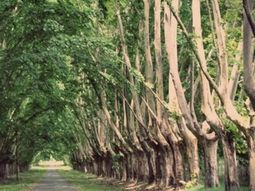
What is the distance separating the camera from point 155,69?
2791 cm

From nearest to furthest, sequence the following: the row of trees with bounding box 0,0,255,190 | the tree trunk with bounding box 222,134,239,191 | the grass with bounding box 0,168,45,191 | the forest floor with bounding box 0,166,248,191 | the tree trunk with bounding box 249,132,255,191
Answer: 1. the tree trunk with bounding box 249,132,255,191
2. the row of trees with bounding box 0,0,255,190
3. the tree trunk with bounding box 222,134,239,191
4. the forest floor with bounding box 0,166,248,191
5. the grass with bounding box 0,168,45,191

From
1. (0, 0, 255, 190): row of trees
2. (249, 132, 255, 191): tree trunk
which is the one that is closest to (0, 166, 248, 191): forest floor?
(0, 0, 255, 190): row of trees

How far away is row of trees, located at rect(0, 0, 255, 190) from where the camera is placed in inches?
637

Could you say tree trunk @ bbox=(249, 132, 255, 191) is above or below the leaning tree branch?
below

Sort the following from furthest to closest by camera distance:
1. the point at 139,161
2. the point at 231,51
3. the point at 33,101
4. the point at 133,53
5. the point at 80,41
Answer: the point at 33,101
the point at 139,161
the point at 133,53
the point at 80,41
the point at 231,51

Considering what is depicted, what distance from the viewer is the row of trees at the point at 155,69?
16172 mm

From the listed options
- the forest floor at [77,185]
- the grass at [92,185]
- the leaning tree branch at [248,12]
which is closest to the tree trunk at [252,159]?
the forest floor at [77,185]

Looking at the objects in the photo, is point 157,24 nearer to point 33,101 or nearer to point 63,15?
point 63,15

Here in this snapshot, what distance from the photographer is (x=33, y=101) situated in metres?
44.3

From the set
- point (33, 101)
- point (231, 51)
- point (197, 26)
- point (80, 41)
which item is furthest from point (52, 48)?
point (33, 101)

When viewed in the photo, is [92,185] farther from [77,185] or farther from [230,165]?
[230,165]

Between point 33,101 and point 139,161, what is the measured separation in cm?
1270

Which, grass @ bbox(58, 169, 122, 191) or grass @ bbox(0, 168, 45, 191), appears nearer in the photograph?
grass @ bbox(58, 169, 122, 191)

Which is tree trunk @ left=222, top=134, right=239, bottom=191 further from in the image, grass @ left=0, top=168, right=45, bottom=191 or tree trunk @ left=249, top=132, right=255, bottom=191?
grass @ left=0, top=168, right=45, bottom=191
